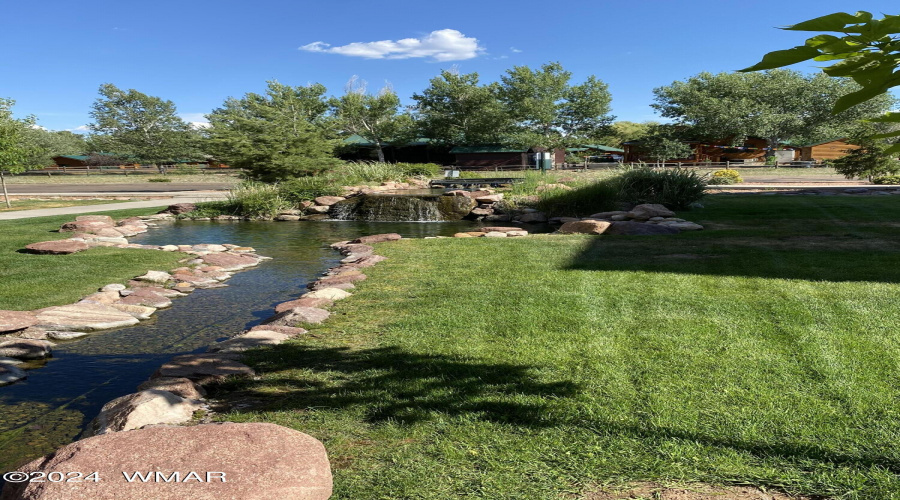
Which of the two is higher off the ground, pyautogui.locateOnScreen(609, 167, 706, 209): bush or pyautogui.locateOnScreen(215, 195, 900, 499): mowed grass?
pyautogui.locateOnScreen(609, 167, 706, 209): bush

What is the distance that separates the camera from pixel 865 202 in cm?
1573

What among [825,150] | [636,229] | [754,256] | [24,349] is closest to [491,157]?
[825,150]

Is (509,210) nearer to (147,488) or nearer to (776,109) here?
(147,488)

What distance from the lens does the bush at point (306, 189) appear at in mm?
21047

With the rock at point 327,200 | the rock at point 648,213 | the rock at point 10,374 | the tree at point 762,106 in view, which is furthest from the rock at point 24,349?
the tree at point 762,106

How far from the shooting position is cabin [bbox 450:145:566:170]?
48281mm

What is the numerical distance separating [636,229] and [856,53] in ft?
34.7

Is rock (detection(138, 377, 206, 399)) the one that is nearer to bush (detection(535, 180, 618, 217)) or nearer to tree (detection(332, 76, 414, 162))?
bush (detection(535, 180, 618, 217))

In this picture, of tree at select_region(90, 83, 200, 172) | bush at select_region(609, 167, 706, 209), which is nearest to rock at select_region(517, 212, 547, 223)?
bush at select_region(609, 167, 706, 209)

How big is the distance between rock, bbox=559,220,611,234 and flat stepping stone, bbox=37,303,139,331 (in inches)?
330

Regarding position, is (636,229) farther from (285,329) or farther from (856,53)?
(856,53)

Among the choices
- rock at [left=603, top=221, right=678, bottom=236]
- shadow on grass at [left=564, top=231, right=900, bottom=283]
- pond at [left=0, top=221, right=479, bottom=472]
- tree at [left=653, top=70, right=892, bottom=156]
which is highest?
tree at [left=653, top=70, right=892, bottom=156]

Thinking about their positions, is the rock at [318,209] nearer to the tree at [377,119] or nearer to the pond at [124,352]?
the pond at [124,352]

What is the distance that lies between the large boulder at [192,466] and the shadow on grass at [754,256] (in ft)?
18.7
